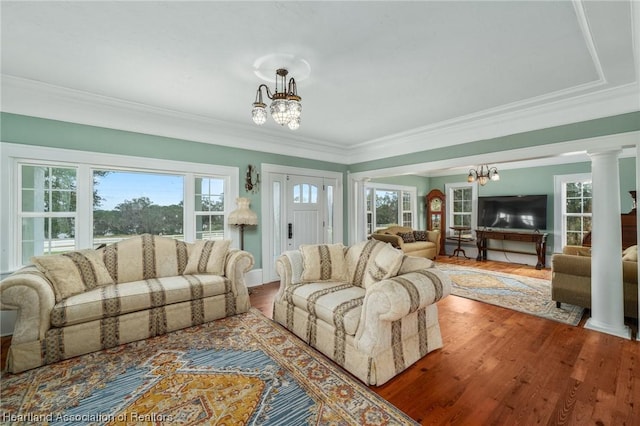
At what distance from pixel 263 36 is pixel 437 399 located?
2775 mm

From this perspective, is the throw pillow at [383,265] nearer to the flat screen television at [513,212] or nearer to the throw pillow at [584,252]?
the throw pillow at [584,252]

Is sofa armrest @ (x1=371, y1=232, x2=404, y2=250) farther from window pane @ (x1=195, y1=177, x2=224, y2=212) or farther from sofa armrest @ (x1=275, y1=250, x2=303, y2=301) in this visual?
sofa armrest @ (x1=275, y1=250, x2=303, y2=301)

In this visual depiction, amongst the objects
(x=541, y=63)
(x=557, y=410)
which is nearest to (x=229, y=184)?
(x=541, y=63)

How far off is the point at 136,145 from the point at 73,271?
1655mm

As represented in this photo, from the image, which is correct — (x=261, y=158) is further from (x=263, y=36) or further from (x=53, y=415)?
(x=53, y=415)

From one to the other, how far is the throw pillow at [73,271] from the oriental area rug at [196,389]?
0.63 m

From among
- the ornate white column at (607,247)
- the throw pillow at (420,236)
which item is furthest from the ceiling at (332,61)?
the throw pillow at (420,236)

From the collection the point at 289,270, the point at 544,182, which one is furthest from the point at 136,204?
the point at 544,182

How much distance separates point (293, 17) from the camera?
1.76m

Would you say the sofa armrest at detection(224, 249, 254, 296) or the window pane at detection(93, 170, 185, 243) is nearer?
the sofa armrest at detection(224, 249, 254, 296)

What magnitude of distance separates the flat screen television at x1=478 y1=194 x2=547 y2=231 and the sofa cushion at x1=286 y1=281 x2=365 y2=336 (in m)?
5.83

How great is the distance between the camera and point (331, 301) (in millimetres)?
2340

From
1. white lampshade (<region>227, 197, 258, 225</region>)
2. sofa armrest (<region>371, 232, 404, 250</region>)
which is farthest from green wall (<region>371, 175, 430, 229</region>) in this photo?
white lampshade (<region>227, 197, 258, 225</region>)

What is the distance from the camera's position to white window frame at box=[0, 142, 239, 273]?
9.12ft
